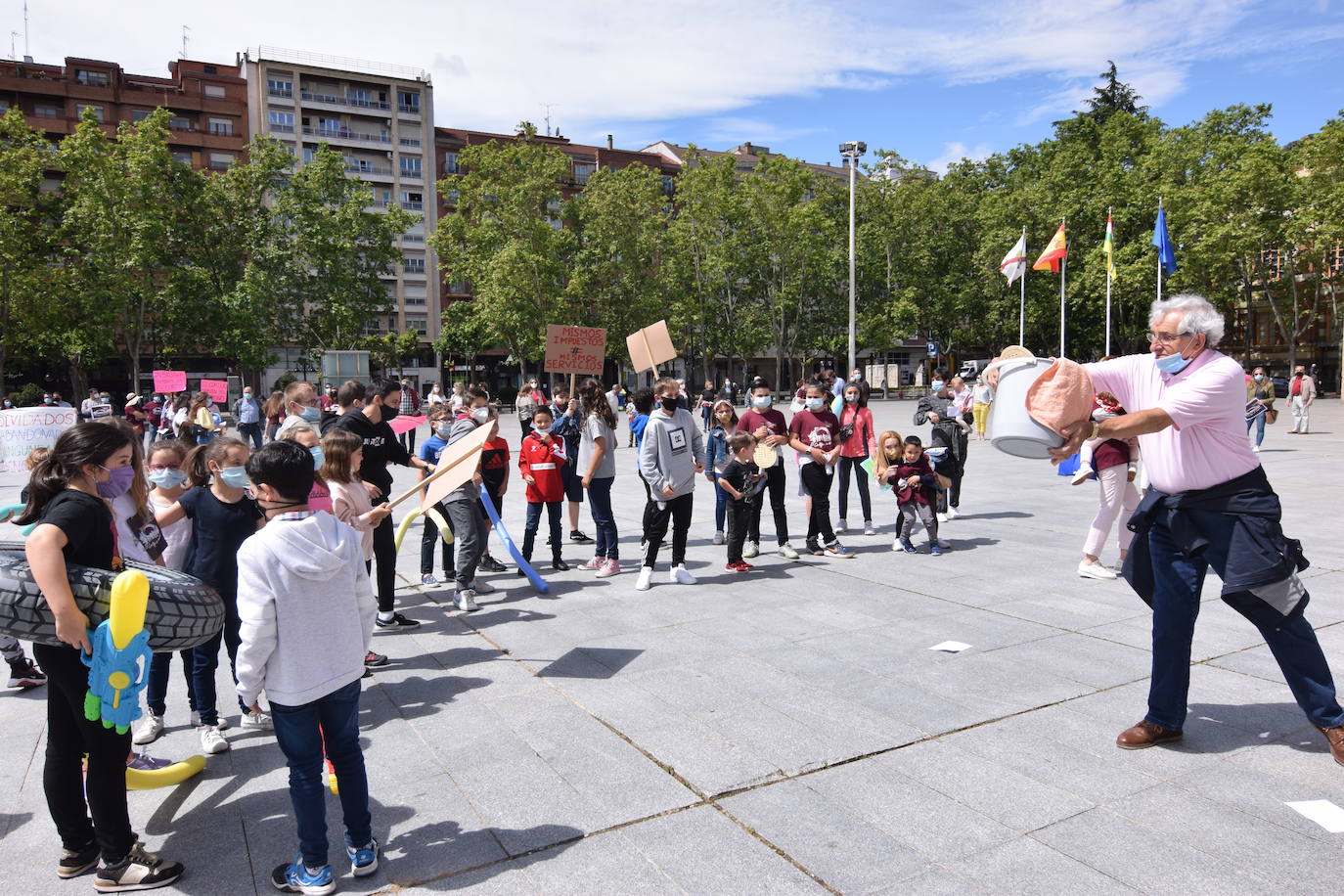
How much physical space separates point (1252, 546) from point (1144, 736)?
3.16ft

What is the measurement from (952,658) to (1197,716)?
1.29 metres

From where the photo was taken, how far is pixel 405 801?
3.53 m

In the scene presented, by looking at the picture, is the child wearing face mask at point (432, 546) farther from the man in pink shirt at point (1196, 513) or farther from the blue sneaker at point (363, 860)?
the man in pink shirt at point (1196, 513)

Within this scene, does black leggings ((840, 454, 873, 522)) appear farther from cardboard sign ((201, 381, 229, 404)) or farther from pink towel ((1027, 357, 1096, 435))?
cardboard sign ((201, 381, 229, 404))

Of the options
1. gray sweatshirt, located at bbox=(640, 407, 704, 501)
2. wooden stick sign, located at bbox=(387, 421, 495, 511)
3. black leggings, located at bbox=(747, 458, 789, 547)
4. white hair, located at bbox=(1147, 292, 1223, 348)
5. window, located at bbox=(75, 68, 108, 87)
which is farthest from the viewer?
window, located at bbox=(75, 68, 108, 87)

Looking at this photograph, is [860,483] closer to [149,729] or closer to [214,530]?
[214,530]

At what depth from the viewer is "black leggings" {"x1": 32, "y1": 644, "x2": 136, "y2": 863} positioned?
2.93 meters

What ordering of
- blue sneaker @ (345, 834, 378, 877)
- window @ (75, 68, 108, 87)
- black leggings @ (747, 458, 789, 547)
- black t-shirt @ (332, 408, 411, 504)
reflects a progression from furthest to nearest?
window @ (75, 68, 108, 87) < black leggings @ (747, 458, 789, 547) < black t-shirt @ (332, 408, 411, 504) < blue sneaker @ (345, 834, 378, 877)

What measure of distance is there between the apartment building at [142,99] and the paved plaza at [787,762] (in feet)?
194

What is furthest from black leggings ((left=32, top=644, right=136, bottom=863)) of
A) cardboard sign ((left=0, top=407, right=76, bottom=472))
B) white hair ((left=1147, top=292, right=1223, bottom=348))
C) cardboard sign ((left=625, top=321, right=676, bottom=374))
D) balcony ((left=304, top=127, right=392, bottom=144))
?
balcony ((left=304, top=127, right=392, bottom=144))

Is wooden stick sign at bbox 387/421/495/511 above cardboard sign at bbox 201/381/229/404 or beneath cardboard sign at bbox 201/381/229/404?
beneath

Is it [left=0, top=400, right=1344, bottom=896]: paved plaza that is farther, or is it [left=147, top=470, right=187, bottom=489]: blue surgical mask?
[left=147, top=470, right=187, bottom=489]: blue surgical mask

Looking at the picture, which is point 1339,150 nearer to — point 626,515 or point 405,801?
point 626,515

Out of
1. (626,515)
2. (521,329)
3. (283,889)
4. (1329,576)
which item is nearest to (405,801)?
(283,889)
